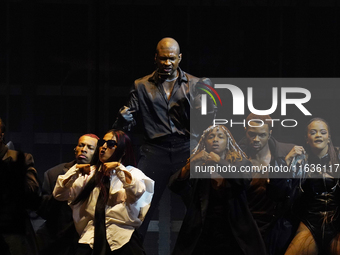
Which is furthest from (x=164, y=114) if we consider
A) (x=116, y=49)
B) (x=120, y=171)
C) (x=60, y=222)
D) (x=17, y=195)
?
(x=116, y=49)

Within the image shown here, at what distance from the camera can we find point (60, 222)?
17.8 ft

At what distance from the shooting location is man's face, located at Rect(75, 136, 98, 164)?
5.46 metres

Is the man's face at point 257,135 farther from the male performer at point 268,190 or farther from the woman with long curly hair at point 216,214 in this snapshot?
the woman with long curly hair at point 216,214

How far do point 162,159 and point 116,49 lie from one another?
2.27 m

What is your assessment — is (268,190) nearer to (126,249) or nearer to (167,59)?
(126,249)

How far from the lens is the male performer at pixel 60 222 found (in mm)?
5359

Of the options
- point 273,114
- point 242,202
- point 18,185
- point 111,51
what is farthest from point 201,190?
point 111,51

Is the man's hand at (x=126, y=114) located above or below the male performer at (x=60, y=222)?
above

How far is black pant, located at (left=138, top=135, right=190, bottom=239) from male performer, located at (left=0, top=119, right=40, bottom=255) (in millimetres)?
873

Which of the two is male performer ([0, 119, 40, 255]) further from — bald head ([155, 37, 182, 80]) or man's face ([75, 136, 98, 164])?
bald head ([155, 37, 182, 80])

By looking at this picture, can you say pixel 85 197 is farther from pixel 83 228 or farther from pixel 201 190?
pixel 201 190

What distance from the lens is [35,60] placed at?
757 centimetres

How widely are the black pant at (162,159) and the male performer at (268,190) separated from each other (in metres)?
0.50

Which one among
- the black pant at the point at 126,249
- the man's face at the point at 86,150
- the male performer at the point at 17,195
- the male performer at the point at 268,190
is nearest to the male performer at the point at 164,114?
the man's face at the point at 86,150
